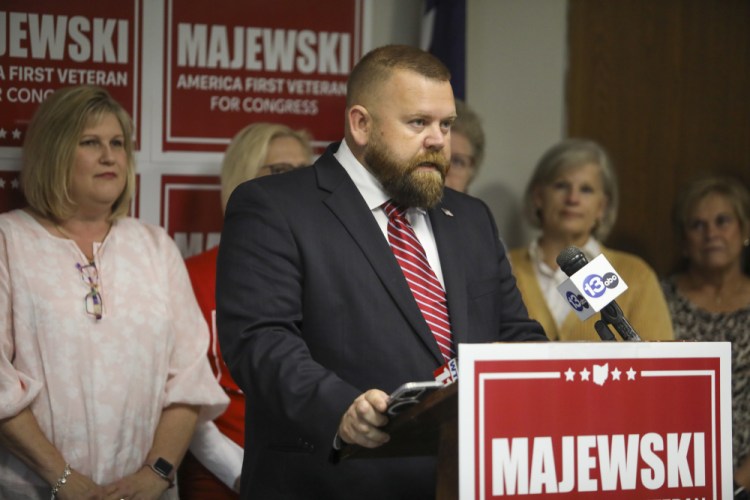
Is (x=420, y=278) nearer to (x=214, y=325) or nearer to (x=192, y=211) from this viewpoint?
(x=214, y=325)

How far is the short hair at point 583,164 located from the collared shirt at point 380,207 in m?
1.80

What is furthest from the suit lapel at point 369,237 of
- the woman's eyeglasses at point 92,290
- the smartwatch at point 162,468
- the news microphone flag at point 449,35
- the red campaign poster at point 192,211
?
the news microphone flag at point 449,35

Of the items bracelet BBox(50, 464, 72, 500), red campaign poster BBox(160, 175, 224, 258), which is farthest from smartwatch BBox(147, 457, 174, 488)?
red campaign poster BBox(160, 175, 224, 258)

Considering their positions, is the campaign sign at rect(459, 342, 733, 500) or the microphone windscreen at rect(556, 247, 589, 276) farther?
A: the microphone windscreen at rect(556, 247, 589, 276)

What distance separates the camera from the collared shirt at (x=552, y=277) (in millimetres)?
4164

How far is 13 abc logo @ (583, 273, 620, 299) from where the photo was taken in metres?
2.10

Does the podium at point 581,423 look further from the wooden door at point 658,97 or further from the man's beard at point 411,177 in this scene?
the wooden door at point 658,97

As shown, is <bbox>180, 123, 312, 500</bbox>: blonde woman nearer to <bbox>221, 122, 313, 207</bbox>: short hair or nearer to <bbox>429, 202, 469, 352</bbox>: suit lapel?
<bbox>221, 122, 313, 207</bbox>: short hair

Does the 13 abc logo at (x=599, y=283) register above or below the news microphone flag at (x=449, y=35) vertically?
below

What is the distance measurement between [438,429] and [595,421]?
12.5 inches

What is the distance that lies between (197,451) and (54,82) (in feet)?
4.59

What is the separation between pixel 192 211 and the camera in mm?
4105

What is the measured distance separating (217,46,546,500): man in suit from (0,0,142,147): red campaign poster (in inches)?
61.2

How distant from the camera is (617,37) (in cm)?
485
